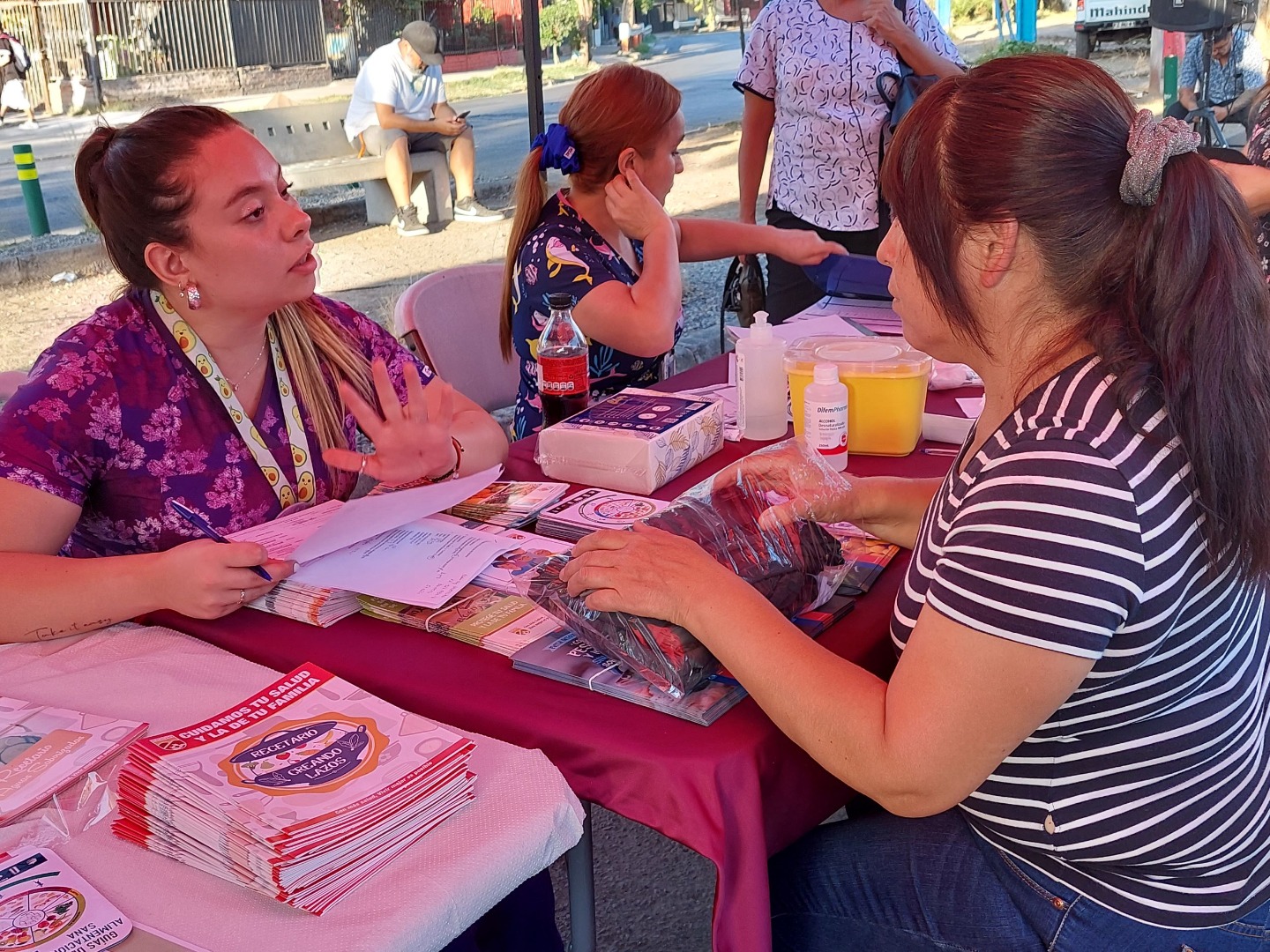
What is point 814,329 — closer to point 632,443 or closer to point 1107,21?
point 632,443

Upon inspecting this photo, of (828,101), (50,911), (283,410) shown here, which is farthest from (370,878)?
(828,101)

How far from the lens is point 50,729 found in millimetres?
1157

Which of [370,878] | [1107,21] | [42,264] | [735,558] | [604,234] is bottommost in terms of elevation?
[370,878]

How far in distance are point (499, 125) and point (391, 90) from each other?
0.47 metres

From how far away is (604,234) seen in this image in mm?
2391

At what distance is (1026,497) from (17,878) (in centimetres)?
89

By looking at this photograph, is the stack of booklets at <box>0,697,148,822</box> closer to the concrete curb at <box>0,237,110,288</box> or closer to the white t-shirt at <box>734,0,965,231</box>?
the white t-shirt at <box>734,0,965,231</box>

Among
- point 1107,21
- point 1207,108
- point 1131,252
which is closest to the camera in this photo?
point 1131,252

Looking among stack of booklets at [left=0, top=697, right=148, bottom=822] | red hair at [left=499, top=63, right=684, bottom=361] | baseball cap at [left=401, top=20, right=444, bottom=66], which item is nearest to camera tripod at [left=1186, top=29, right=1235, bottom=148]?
baseball cap at [left=401, top=20, right=444, bottom=66]

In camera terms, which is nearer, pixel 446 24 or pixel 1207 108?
pixel 446 24

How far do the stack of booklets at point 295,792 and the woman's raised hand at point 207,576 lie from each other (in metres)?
0.25

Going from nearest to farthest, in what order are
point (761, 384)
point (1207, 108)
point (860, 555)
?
point (860, 555) → point (761, 384) → point (1207, 108)

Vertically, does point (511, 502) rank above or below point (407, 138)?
below

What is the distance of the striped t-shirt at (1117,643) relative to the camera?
929mm
